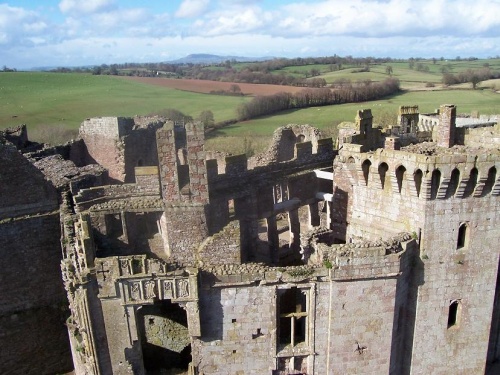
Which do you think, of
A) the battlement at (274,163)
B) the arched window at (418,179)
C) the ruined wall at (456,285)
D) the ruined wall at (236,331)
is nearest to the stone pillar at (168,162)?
the battlement at (274,163)

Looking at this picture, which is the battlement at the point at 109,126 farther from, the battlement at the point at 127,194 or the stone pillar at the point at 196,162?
the stone pillar at the point at 196,162

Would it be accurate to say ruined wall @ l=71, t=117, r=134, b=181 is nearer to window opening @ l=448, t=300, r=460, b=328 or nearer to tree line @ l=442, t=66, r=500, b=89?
window opening @ l=448, t=300, r=460, b=328

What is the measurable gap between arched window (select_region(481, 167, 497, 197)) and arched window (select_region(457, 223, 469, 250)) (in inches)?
42.9

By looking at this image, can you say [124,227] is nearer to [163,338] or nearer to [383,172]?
[163,338]

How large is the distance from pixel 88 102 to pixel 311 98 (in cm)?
3200

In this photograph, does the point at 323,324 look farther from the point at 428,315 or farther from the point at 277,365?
the point at 428,315

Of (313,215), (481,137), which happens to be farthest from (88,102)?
(481,137)

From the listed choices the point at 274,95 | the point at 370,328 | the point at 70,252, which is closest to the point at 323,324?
the point at 370,328

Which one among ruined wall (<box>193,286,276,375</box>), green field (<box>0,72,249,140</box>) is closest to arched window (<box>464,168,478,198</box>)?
ruined wall (<box>193,286,276,375</box>)

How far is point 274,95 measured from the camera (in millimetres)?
68875

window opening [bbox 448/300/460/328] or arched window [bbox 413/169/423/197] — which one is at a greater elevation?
arched window [bbox 413/169/423/197]

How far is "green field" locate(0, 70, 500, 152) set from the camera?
53.3 m

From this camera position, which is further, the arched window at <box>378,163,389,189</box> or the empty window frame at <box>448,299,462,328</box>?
the empty window frame at <box>448,299,462,328</box>

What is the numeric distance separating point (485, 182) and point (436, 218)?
1666 mm
